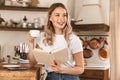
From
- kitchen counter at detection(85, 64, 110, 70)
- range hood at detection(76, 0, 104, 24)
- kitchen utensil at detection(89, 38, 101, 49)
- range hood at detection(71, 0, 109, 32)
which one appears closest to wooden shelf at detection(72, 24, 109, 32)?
range hood at detection(71, 0, 109, 32)

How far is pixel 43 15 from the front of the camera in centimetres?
415

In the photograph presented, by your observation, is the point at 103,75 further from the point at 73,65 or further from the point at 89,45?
the point at 73,65

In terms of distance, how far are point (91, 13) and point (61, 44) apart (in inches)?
99.6

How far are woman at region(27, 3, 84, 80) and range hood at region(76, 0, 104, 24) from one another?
236 cm

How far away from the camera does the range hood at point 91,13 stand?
4.36m

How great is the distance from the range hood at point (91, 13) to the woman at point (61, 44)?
236 cm

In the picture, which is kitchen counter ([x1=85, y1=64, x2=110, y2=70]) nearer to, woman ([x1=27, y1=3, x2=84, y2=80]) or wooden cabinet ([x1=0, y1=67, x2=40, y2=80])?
woman ([x1=27, y1=3, x2=84, y2=80])

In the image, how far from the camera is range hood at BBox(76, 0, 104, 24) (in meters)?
4.36

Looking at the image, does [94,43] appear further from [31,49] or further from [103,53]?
[31,49]

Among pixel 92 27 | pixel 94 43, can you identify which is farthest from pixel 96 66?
pixel 92 27

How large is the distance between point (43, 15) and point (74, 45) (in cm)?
224

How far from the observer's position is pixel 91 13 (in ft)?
14.6

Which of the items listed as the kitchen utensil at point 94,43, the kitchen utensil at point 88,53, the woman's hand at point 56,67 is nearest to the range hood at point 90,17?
the kitchen utensil at point 94,43

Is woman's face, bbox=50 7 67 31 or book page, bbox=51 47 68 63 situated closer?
book page, bbox=51 47 68 63
